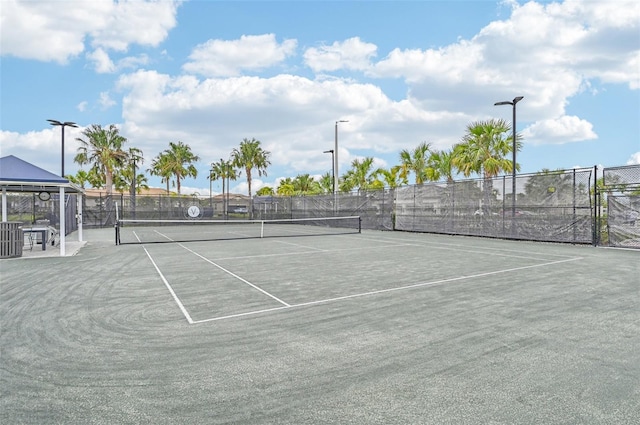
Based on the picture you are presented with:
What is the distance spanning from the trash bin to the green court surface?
16.1ft

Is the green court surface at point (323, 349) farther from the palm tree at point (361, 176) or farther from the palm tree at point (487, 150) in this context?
the palm tree at point (361, 176)

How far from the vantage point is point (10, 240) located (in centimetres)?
1259

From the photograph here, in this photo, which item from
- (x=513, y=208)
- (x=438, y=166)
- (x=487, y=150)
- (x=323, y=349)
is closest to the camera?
(x=323, y=349)

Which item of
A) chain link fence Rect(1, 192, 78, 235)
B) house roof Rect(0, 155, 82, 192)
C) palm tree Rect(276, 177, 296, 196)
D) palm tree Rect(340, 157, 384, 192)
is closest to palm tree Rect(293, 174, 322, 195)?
palm tree Rect(276, 177, 296, 196)

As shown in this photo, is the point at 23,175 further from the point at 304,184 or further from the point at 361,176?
the point at 304,184

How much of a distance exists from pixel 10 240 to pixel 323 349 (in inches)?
508

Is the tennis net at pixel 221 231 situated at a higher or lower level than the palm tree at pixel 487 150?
lower

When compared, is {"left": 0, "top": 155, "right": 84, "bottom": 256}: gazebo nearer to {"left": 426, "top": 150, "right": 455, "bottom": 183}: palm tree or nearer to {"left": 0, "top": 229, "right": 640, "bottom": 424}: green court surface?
{"left": 0, "top": 229, "right": 640, "bottom": 424}: green court surface

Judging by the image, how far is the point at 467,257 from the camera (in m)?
11.8

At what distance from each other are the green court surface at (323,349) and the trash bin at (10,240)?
4922 mm

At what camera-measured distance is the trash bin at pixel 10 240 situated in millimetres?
12547

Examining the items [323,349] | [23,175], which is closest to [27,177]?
[23,175]

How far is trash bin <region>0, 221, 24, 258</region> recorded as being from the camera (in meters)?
12.5

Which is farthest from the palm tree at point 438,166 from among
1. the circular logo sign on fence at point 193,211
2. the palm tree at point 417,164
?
the circular logo sign on fence at point 193,211
